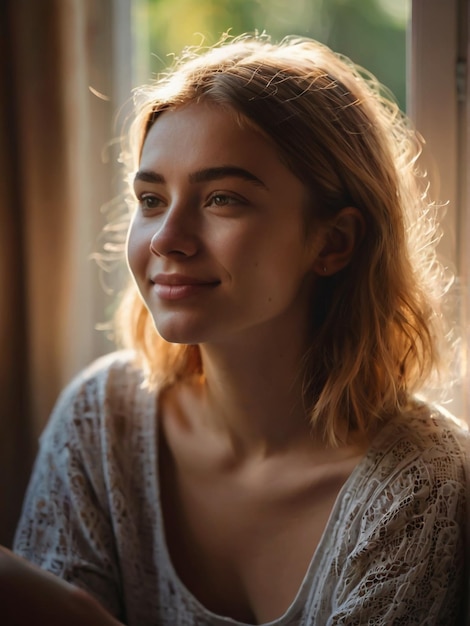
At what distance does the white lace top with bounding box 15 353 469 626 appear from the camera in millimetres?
1126

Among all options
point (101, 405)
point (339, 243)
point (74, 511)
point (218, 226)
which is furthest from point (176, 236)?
point (74, 511)

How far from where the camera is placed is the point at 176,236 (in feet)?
3.76

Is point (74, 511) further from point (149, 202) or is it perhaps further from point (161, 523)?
point (149, 202)

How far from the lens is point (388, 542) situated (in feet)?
3.75

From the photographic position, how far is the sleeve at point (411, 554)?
3.64ft

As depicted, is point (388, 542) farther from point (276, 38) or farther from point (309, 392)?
point (276, 38)

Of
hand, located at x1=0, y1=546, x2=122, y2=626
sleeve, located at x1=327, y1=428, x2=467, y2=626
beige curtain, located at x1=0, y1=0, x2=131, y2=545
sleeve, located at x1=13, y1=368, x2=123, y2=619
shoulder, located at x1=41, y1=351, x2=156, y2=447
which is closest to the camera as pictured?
hand, located at x1=0, y1=546, x2=122, y2=626

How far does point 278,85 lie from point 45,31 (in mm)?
624

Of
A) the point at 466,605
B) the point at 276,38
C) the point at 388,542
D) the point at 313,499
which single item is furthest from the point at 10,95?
the point at 466,605

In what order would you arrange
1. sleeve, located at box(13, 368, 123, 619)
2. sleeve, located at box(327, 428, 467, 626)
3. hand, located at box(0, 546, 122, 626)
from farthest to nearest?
sleeve, located at box(13, 368, 123, 619)
sleeve, located at box(327, 428, 467, 626)
hand, located at box(0, 546, 122, 626)

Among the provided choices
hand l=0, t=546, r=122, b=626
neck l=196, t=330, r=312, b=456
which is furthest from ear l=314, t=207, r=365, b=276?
hand l=0, t=546, r=122, b=626

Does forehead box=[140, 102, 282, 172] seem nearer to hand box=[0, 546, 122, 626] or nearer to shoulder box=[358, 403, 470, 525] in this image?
shoulder box=[358, 403, 470, 525]

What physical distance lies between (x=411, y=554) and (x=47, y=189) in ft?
3.41

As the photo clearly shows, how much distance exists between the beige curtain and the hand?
2.51 feet
